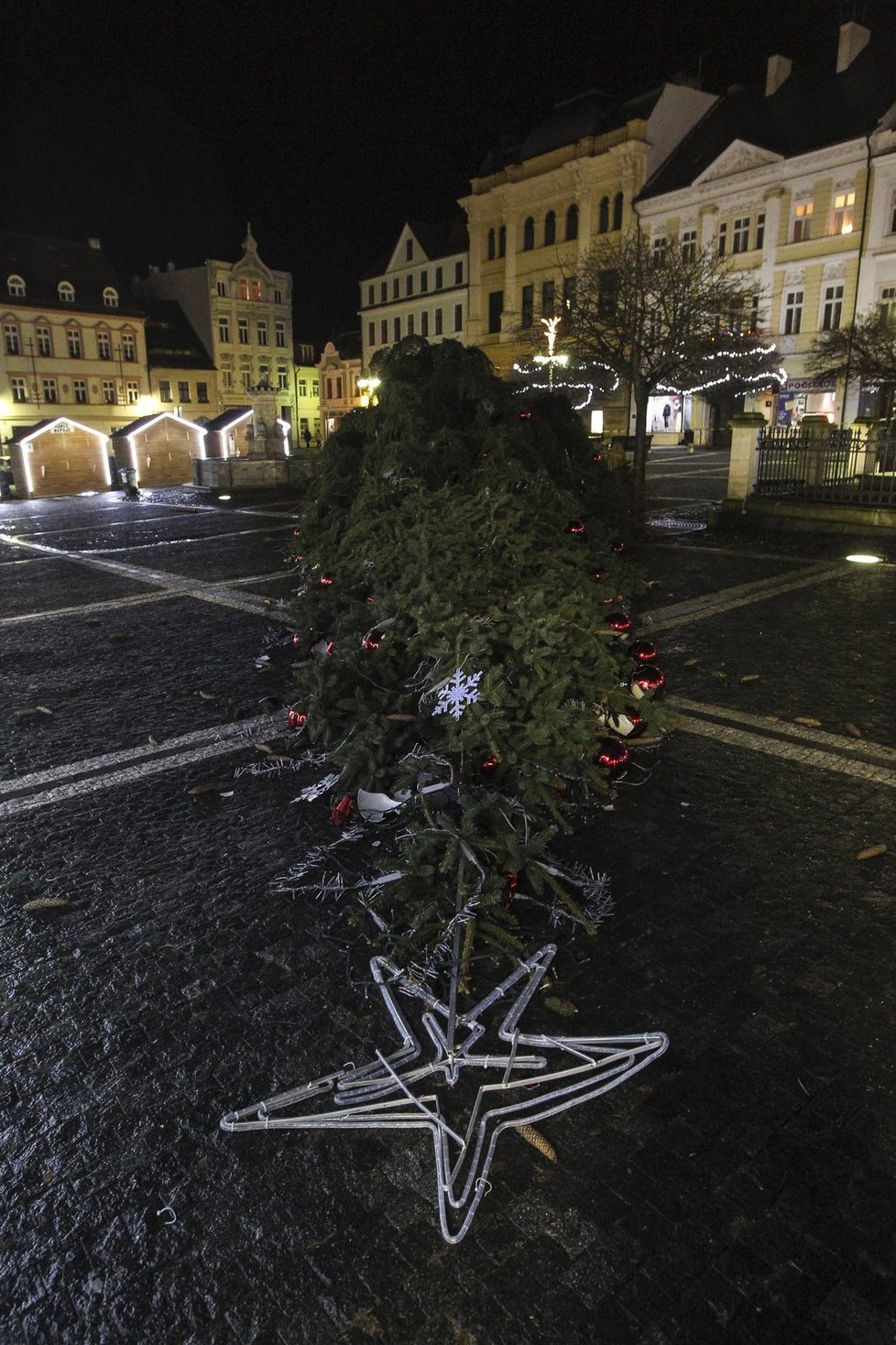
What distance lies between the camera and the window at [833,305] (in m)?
35.2

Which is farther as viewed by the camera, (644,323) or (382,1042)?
(644,323)

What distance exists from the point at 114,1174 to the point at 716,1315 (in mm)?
1702

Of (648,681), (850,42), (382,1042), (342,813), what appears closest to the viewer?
(382,1042)

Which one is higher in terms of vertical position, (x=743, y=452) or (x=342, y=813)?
(x=743, y=452)

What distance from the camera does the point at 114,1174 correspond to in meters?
2.46

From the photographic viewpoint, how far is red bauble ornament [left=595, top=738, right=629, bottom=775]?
4.88 m

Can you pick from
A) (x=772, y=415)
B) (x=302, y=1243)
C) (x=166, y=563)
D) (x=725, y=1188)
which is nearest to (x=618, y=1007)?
(x=725, y=1188)

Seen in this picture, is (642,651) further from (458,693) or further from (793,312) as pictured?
(793,312)

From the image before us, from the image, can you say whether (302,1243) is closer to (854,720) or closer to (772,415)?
(854,720)

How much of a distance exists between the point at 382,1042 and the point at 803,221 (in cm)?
4202

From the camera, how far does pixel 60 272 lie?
178 feet

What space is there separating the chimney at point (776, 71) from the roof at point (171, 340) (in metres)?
40.3

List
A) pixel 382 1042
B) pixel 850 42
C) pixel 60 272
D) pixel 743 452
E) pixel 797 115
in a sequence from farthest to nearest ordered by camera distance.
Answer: pixel 60 272 → pixel 797 115 → pixel 850 42 → pixel 743 452 → pixel 382 1042

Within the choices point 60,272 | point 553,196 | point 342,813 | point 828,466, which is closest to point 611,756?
point 342,813
